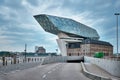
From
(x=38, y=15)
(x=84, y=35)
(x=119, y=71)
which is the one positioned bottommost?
(x=119, y=71)

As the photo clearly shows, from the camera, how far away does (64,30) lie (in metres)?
157

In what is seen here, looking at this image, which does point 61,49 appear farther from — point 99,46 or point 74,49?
point 99,46

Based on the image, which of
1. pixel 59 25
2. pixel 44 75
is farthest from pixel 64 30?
pixel 44 75

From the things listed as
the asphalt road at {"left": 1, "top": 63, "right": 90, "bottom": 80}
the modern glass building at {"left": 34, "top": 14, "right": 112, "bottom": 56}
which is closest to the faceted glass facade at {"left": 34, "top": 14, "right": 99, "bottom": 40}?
the modern glass building at {"left": 34, "top": 14, "right": 112, "bottom": 56}

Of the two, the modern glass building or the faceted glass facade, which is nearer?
the faceted glass facade

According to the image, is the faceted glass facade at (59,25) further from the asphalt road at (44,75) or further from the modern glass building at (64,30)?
the asphalt road at (44,75)

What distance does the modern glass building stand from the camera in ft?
503

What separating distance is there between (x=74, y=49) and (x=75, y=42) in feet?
21.2

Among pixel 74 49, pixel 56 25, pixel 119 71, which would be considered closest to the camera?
pixel 119 71

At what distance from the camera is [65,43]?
162 meters

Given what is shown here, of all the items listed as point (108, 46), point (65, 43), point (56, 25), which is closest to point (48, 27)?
point (56, 25)

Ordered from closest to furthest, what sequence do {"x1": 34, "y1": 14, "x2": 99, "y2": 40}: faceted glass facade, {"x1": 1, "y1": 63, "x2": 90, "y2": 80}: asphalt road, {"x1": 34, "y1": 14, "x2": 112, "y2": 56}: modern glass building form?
1. {"x1": 1, "y1": 63, "x2": 90, "y2": 80}: asphalt road
2. {"x1": 34, "y1": 14, "x2": 99, "y2": 40}: faceted glass facade
3. {"x1": 34, "y1": 14, "x2": 112, "y2": 56}: modern glass building

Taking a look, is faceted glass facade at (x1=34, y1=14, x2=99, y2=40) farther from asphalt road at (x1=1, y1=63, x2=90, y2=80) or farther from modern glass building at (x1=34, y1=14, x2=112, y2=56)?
asphalt road at (x1=1, y1=63, x2=90, y2=80)

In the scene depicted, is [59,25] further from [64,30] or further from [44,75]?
[44,75]
